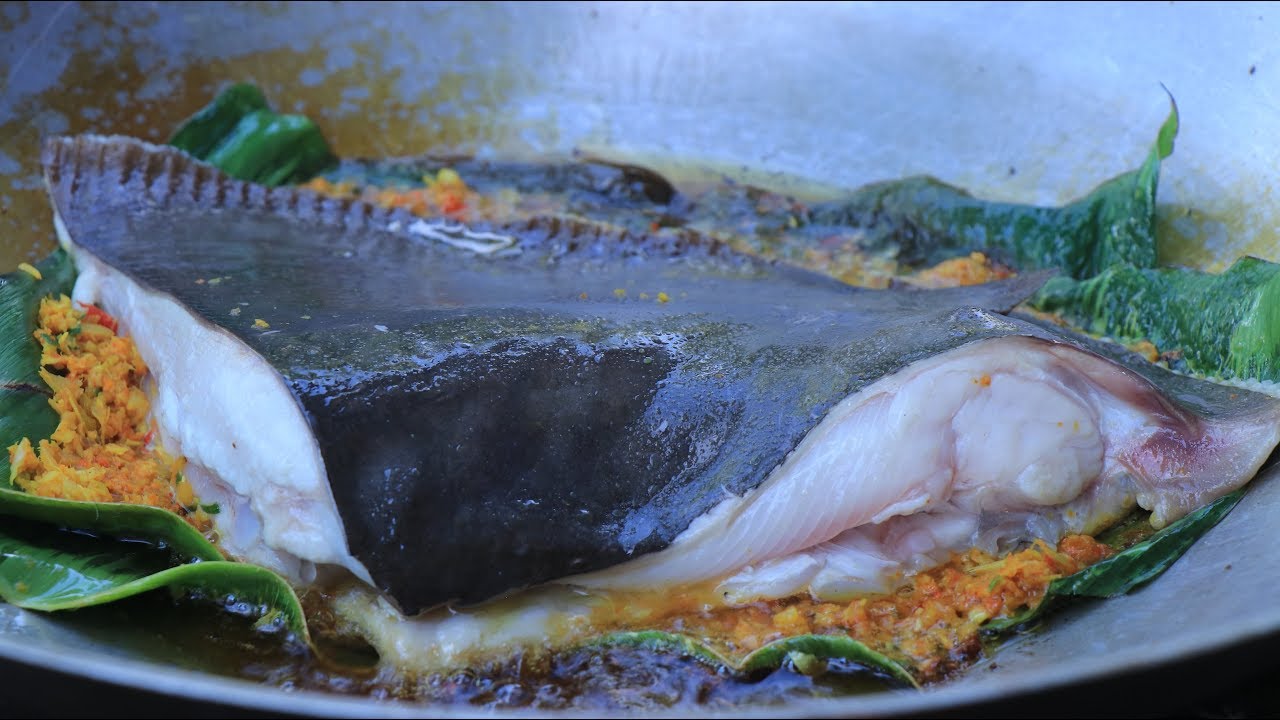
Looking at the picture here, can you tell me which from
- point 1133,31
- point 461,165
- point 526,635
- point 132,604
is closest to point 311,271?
point 132,604

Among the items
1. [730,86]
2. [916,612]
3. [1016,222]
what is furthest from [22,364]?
[1016,222]

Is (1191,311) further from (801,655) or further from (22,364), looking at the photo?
(22,364)

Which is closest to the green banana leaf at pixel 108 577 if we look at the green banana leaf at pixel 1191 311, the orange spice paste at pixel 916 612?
the orange spice paste at pixel 916 612

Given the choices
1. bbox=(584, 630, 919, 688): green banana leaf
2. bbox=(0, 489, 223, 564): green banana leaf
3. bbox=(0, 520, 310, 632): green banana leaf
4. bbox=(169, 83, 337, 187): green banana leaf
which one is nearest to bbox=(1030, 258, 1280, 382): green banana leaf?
bbox=(584, 630, 919, 688): green banana leaf

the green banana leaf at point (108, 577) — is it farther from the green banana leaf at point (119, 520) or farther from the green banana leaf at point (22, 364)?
the green banana leaf at point (22, 364)

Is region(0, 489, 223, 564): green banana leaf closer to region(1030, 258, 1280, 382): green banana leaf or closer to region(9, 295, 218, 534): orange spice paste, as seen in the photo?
region(9, 295, 218, 534): orange spice paste

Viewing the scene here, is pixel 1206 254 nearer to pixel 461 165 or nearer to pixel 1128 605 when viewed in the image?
pixel 1128 605
